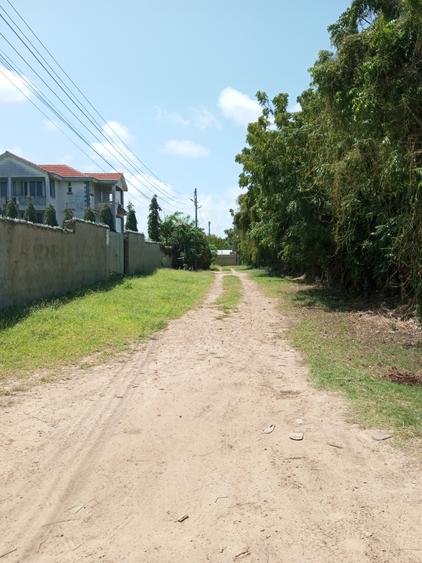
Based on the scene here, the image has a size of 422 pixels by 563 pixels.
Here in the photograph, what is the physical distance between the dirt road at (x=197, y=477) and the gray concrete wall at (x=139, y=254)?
19081 millimetres

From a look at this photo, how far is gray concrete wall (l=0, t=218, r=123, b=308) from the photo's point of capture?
11.3 m

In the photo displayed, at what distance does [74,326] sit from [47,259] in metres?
4.05

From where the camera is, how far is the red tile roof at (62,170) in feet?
153

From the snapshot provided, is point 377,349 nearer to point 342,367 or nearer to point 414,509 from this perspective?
point 342,367

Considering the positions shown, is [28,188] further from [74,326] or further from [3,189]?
[74,326]

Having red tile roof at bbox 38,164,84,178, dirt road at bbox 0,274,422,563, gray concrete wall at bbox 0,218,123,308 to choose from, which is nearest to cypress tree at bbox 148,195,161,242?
red tile roof at bbox 38,164,84,178

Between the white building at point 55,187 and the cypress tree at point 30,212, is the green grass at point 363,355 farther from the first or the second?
the white building at point 55,187

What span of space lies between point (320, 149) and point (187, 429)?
907 centimetres

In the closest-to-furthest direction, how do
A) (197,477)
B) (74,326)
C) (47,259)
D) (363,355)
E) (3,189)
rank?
(197,477), (363,355), (74,326), (47,259), (3,189)

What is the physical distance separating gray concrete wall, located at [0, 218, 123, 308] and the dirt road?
17.2ft

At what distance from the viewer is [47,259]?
45.0 feet

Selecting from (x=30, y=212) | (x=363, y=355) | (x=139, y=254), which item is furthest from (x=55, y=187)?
(x=363, y=355)

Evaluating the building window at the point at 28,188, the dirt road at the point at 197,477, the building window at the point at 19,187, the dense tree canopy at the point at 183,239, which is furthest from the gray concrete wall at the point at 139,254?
the dirt road at the point at 197,477

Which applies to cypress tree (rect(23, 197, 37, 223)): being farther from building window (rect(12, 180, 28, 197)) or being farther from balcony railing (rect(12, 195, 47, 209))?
building window (rect(12, 180, 28, 197))
